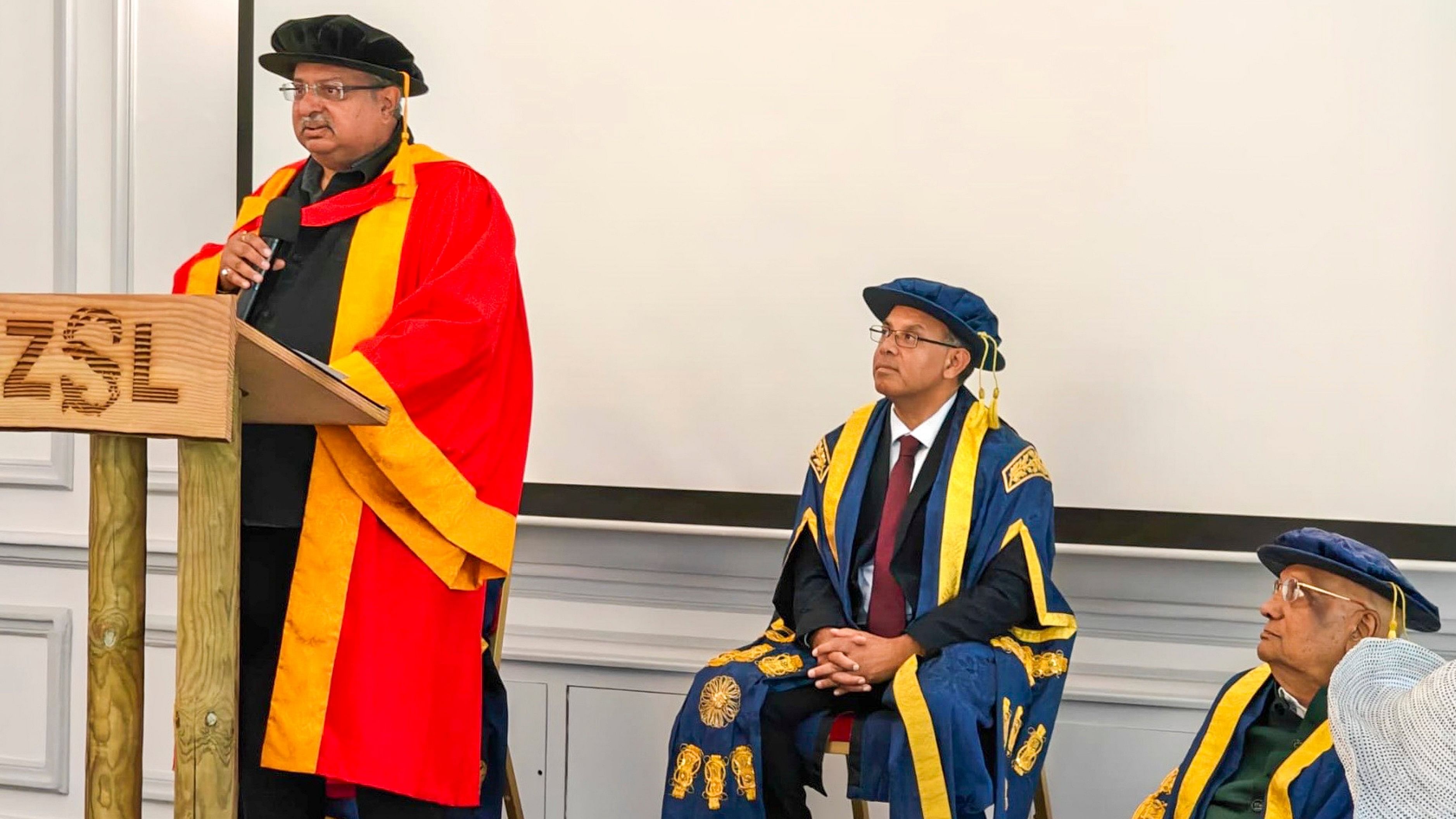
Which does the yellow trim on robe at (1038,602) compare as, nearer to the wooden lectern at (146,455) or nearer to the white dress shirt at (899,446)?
the white dress shirt at (899,446)

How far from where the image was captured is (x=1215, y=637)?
2.96m

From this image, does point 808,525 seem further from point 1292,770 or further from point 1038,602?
point 1292,770

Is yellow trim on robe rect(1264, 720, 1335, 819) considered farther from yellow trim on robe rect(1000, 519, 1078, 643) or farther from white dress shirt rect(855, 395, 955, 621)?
white dress shirt rect(855, 395, 955, 621)

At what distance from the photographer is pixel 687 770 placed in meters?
2.45

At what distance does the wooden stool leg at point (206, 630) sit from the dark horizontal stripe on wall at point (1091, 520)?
→ 1730 millimetres

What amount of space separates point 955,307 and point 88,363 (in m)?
1.63

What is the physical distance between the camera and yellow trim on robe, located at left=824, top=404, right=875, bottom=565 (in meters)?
2.67

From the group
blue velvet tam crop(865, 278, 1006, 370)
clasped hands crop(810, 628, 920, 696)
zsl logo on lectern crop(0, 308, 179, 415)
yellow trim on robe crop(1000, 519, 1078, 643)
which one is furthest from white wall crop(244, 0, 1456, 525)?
zsl logo on lectern crop(0, 308, 179, 415)

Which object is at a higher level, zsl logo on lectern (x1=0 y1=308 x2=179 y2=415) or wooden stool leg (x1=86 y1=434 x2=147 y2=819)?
zsl logo on lectern (x1=0 y1=308 x2=179 y2=415)

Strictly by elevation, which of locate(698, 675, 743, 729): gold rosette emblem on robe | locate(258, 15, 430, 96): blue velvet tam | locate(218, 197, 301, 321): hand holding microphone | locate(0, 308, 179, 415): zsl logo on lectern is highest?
locate(258, 15, 430, 96): blue velvet tam

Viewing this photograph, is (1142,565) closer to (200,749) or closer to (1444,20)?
(1444,20)

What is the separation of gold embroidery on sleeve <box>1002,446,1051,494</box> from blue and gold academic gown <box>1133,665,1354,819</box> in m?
0.52

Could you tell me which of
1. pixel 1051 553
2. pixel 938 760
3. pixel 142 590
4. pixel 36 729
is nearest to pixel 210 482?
pixel 142 590

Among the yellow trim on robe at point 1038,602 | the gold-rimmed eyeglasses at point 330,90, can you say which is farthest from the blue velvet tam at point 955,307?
the gold-rimmed eyeglasses at point 330,90
